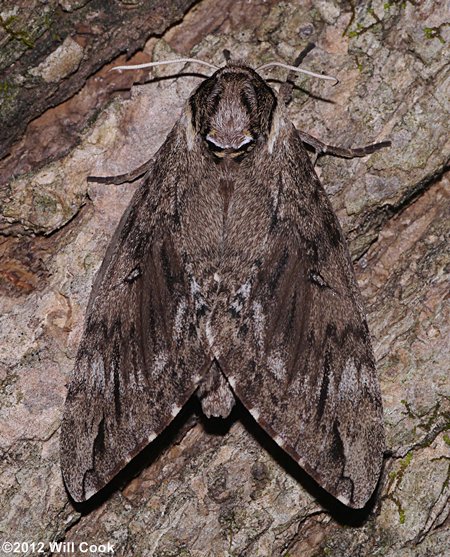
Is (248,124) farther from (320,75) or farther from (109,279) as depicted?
(109,279)

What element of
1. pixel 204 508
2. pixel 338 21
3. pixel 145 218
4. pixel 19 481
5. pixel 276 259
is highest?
pixel 338 21

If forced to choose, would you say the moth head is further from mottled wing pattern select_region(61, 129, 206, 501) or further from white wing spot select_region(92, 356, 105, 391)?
white wing spot select_region(92, 356, 105, 391)

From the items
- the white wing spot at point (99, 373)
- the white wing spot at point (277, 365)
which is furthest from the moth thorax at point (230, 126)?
the white wing spot at point (99, 373)

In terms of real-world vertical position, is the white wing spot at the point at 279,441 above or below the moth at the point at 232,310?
below

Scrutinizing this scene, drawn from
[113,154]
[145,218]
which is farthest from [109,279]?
[113,154]

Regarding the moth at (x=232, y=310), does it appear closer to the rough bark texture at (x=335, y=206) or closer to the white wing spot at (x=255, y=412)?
the white wing spot at (x=255, y=412)
